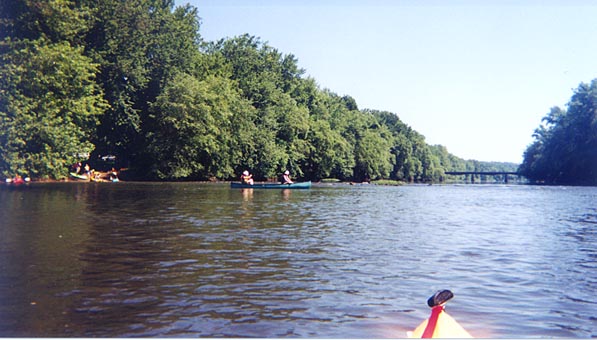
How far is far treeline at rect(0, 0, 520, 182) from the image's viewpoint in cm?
4103

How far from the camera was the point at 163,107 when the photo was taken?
56969mm

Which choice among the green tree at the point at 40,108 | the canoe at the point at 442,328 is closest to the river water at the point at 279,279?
the canoe at the point at 442,328

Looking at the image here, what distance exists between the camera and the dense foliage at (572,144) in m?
85.5

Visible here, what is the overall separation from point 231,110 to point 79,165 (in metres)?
18.4

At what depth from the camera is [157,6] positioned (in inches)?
2448

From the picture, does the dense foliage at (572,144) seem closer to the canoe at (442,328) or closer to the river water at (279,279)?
the river water at (279,279)

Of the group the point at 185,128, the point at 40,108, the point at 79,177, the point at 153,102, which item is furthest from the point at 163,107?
the point at 40,108

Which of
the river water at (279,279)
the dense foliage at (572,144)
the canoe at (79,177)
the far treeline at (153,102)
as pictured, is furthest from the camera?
the dense foliage at (572,144)

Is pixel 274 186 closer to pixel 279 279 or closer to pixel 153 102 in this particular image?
pixel 153 102

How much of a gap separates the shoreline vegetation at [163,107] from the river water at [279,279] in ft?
85.2

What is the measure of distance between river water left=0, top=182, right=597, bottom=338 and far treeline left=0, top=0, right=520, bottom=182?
86.8 ft

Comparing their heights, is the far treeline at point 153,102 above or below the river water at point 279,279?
above

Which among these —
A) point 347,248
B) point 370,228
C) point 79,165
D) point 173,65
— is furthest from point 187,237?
point 173,65

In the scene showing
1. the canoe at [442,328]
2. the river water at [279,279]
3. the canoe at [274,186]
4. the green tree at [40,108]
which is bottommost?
the river water at [279,279]
